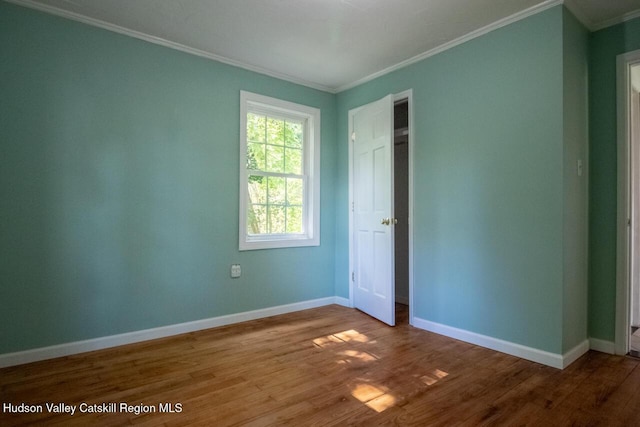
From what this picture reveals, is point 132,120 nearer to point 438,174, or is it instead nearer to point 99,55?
point 99,55

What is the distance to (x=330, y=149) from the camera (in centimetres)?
423

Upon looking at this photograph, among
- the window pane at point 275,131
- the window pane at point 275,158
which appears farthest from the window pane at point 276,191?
the window pane at point 275,131

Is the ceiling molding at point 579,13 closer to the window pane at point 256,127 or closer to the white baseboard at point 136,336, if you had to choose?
A: the window pane at point 256,127

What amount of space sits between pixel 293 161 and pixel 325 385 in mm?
2483

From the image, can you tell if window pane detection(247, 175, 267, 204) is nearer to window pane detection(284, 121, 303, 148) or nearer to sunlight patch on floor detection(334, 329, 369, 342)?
window pane detection(284, 121, 303, 148)

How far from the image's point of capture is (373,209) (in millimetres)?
3637

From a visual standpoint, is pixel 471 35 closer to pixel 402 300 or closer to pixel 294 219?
pixel 294 219

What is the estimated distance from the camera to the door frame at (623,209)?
8.56 feet

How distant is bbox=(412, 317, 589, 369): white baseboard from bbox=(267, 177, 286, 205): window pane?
1.96 metres

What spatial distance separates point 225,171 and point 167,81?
92cm

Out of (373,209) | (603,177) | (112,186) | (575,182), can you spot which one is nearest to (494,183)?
(575,182)

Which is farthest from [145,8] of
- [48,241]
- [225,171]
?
Answer: [48,241]

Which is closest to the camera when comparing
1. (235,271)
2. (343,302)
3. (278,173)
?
(235,271)

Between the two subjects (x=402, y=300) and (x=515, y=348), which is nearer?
(x=515, y=348)
